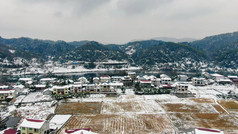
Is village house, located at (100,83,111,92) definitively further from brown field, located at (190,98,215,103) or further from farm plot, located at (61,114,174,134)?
brown field, located at (190,98,215,103)

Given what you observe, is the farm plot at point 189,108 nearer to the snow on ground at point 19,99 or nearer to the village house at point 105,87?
the village house at point 105,87

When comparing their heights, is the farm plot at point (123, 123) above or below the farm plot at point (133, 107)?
below

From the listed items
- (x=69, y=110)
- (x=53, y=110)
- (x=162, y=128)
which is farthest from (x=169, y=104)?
(x=53, y=110)

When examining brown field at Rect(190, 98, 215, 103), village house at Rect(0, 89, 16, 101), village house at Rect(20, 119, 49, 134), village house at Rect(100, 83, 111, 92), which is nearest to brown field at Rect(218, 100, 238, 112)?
brown field at Rect(190, 98, 215, 103)

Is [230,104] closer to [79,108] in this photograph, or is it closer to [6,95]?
[79,108]

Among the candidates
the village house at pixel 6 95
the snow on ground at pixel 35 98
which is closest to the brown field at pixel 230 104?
the snow on ground at pixel 35 98

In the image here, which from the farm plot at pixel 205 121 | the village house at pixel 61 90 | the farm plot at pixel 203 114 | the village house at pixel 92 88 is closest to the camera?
the farm plot at pixel 205 121
